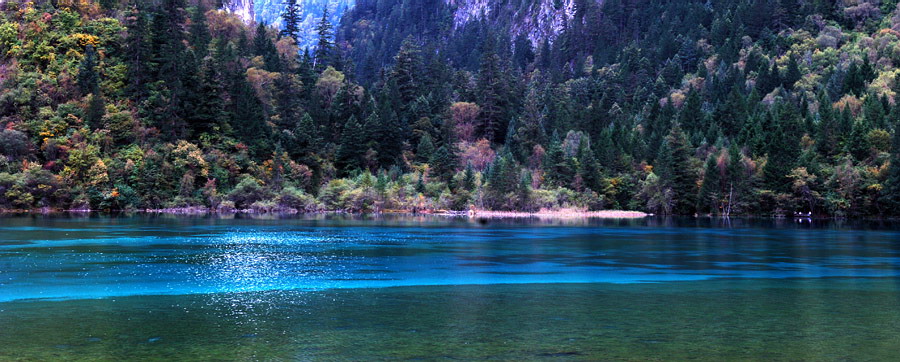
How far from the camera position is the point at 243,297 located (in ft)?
86.1

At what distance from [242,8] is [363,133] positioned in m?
58.9

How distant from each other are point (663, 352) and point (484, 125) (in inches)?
5281

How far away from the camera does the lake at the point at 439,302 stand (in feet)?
60.7

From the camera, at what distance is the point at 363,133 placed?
413 feet

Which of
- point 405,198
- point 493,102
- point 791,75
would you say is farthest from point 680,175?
point 791,75

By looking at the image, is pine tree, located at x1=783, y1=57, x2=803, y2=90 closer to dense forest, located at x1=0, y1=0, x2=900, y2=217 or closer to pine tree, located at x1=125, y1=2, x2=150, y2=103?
dense forest, located at x1=0, y1=0, x2=900, y2=217

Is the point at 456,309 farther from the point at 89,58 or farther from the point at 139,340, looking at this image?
the point at 89,58

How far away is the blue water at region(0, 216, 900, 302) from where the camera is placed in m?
30.2

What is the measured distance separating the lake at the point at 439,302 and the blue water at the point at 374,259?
16cm

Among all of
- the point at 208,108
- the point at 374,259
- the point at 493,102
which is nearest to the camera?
the point at 374,259

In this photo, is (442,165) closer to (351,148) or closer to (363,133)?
(363,133)

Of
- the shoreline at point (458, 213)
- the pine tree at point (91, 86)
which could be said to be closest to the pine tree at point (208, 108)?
the pine tree at point (91, 86)

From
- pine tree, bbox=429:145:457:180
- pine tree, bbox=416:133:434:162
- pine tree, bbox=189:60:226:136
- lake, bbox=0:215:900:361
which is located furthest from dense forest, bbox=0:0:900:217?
lake, bbox=0:215:900:361

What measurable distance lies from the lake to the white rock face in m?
118
